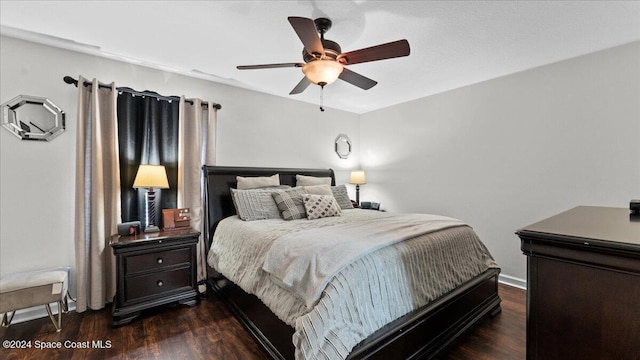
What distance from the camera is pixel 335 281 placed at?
4.67 feet

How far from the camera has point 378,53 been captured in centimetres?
190

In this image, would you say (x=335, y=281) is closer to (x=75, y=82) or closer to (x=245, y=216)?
(x=245, y=216)

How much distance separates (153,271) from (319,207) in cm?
166

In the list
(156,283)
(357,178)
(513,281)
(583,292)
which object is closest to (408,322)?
(583,292)

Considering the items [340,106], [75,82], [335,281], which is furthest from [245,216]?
[340,106]

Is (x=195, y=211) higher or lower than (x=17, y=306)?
higher

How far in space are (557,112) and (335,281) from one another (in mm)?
3135

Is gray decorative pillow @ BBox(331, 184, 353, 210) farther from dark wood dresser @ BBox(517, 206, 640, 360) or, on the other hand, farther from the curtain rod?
dark wood dresser @ BBox(517, 206, 640, 360)

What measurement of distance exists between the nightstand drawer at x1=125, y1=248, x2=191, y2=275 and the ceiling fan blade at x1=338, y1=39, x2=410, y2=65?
2258 millimetres

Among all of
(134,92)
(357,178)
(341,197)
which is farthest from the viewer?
(357,178)

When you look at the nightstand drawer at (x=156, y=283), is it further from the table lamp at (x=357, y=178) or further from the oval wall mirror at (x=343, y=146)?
the oval wall mirror at (x=343, y=146)

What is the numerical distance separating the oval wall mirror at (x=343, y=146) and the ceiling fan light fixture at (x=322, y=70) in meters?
2.72

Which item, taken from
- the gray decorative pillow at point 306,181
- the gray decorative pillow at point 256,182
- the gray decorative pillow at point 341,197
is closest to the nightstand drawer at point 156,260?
the gray decorative pillow at point 256,182

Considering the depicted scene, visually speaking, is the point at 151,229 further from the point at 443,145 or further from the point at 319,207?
the point at 443,145
